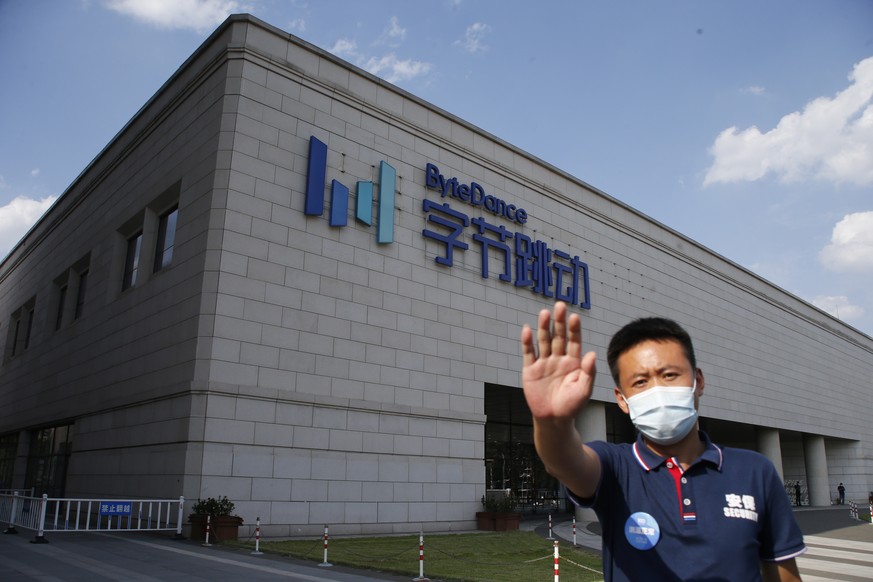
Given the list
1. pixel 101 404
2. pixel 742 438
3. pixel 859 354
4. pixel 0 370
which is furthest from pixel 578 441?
pixel 859 354

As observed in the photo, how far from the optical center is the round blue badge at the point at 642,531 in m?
2.51

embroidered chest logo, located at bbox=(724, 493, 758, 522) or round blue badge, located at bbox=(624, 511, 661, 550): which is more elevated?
embroidered chest logo, located at bbox=(724, 493, 758, 522)

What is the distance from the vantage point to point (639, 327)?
2.90 metres

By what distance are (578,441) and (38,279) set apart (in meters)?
37.4

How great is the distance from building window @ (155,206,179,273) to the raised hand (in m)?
20.9

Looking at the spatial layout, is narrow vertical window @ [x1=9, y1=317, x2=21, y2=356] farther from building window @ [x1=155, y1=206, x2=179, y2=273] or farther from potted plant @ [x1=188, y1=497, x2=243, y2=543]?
potted plant @ [x1=188, y1=497, x2=243, y2=543]

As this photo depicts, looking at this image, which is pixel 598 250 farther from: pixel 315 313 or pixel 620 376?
pixel 620 376

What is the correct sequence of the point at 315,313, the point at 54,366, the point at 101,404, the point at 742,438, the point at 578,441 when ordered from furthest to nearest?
1. the point at 742,438
2. the point at 54,366
3. the point at 101,404
4. the point at 315,313
5. the point at 578,441

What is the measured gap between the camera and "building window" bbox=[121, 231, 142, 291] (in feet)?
79.7

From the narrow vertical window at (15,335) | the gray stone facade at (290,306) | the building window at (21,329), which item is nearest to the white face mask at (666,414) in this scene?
the gray stone facade at (290,306)

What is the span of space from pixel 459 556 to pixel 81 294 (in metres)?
22.4

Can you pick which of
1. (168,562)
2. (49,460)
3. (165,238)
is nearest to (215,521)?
(168,562)

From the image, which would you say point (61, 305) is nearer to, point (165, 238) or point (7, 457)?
point (7, 457)

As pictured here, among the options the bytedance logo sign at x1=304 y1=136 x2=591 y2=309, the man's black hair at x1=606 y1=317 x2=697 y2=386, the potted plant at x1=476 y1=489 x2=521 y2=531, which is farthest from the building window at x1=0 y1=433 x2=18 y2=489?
the man's black hair at x1=606 y1=317 x2=697 y2=386
